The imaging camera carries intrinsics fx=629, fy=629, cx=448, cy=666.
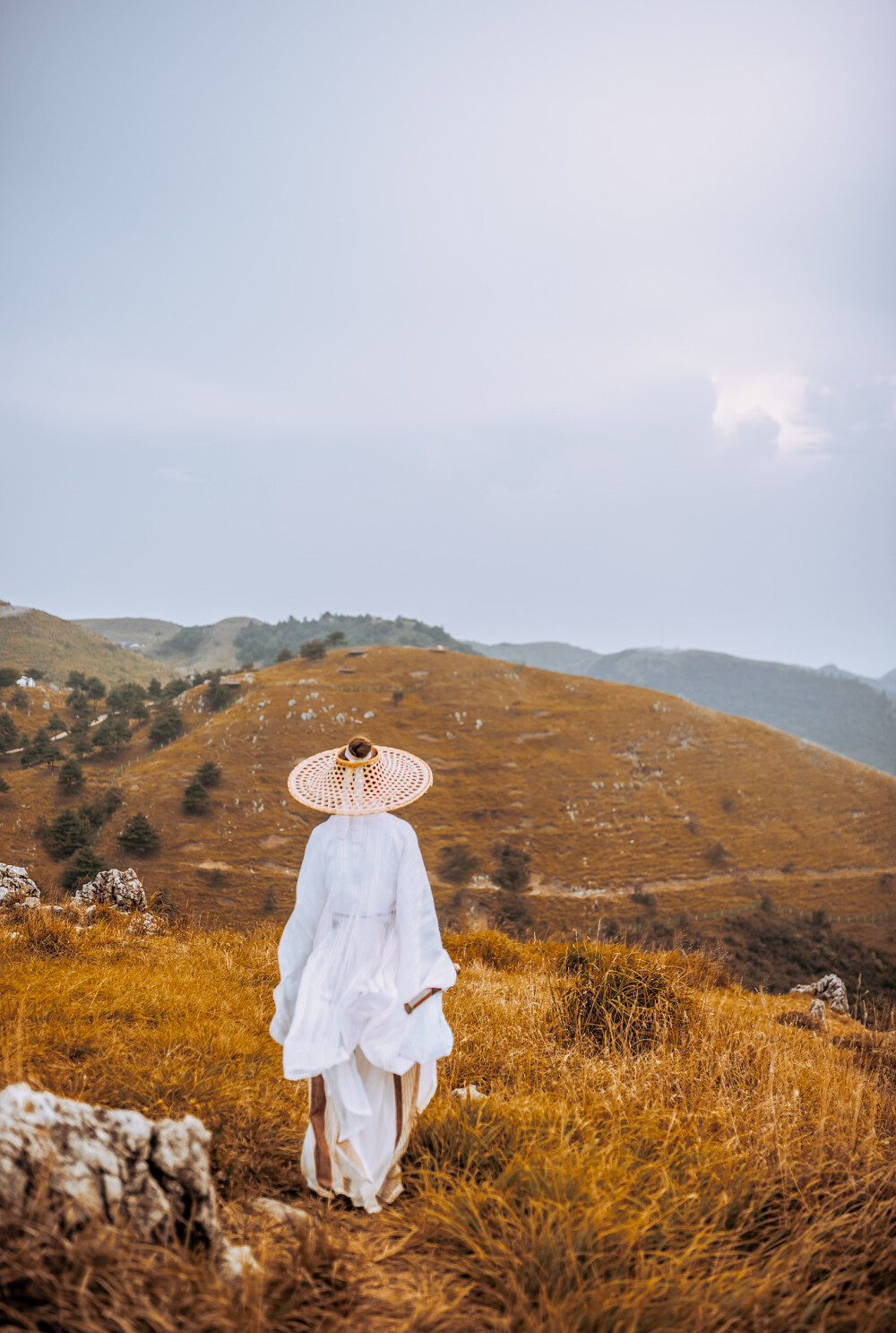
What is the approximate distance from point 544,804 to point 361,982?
5268 centimetres

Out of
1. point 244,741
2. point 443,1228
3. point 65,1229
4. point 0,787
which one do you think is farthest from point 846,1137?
point 244,741

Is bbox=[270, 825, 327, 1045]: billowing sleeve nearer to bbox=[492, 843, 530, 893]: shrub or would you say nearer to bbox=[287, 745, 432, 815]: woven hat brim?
bbox=[287, 745, 432, 815]: woven hat brim

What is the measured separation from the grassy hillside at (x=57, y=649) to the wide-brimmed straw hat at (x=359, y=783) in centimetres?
7667

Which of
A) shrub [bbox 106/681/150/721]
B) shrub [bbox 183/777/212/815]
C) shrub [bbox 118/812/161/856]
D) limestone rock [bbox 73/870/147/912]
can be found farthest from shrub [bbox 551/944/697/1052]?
shrub [bbox 106/681/150/721]

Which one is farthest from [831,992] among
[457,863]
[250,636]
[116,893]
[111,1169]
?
[250,636]

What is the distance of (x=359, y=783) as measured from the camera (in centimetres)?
309

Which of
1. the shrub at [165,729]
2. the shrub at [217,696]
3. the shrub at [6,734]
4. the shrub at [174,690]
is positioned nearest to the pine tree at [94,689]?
the shrub at [174,690]

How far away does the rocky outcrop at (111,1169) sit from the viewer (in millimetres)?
1976

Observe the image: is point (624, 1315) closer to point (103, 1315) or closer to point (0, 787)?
point (103, 1315)

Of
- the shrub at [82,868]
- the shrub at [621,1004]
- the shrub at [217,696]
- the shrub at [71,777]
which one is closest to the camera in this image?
the shrub at [621,1004]

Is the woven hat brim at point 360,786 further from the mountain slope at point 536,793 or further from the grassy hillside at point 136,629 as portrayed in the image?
the grassy hillside at point 136,629

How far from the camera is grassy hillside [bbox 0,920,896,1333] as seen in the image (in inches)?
79.0

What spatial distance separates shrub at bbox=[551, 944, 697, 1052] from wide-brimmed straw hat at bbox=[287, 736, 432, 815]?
329cm

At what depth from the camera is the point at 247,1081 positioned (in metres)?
3.63
